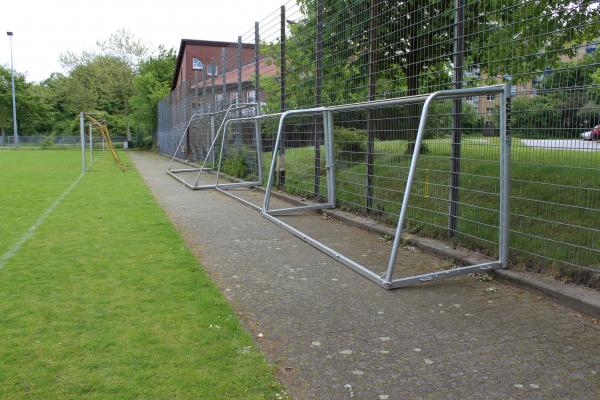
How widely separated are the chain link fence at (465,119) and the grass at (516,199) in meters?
0.01

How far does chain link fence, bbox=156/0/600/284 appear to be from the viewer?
464cm

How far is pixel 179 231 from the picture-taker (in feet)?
25.0

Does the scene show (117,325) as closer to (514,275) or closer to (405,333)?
(405,333)

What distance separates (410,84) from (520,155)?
2.27m

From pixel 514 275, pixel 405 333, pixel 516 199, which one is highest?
pixel 516 199

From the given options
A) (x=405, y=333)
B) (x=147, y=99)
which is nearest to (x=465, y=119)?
(x=405, y=333)

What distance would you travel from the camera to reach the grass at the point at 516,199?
4629 millimetres

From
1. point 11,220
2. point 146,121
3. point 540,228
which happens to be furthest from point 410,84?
point 146,121

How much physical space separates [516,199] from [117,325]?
3.99 meters

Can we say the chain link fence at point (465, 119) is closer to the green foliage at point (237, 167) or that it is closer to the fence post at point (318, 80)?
the fence post at point (318, 80)

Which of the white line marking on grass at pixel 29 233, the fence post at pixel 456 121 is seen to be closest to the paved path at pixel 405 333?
the fence post at pixel 456 121

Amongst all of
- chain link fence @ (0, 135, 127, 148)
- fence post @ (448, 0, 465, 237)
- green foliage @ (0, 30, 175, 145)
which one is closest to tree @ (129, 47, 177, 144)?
green foliage @ (0, 30, 175, 145)

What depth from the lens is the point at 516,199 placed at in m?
5.62

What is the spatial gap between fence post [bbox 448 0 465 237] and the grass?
0.25 ft
